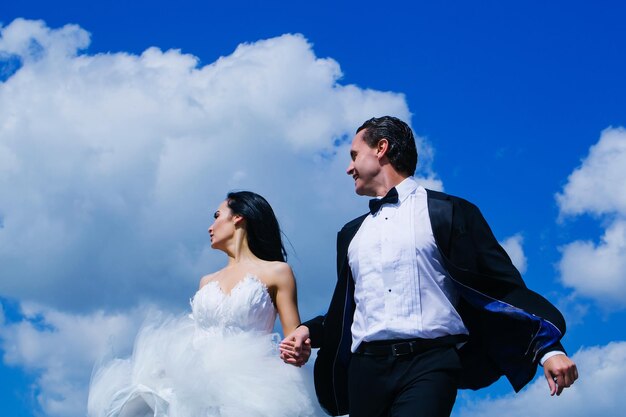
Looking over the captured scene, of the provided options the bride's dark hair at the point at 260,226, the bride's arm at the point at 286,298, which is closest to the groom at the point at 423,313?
the bride's arm at the point at 286,298

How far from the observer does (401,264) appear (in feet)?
15.0

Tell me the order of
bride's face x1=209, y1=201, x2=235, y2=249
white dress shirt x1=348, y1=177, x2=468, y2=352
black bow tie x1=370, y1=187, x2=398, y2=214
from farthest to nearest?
bride's face x1=209, y1=201, x2=235, y2=249 → black bow tie x1=370, y1=187, x2=398, y2=214 → white dress shirt x1=348, y1=177, x2=468, y2=352

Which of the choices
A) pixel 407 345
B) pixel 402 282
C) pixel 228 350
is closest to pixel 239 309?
pixel 228 350

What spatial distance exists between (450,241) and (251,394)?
6.19 ft

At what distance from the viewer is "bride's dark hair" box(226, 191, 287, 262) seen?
726 centimetres

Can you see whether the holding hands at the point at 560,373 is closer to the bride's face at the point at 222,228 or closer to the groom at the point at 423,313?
the groom at the point at 423,313

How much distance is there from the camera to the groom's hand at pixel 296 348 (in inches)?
197

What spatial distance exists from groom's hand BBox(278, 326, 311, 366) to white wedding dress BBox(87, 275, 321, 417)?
2.30 ft

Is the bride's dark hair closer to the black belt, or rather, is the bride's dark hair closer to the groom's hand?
the groom's hand

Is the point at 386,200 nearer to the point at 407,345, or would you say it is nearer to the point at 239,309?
the point at 407,345

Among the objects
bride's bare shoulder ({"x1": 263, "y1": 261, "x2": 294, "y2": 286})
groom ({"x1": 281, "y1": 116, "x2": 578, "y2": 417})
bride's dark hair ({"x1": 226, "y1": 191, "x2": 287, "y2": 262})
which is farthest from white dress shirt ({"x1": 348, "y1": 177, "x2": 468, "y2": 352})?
bride's dark hair ({"x1": 226, "y1": 191, "x2": 287, "y2": 262})

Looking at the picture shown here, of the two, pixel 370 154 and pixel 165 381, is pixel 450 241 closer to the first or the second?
pixel 370 154

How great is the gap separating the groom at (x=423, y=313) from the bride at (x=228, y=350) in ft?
2.62

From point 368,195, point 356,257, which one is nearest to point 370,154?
point 368,195
